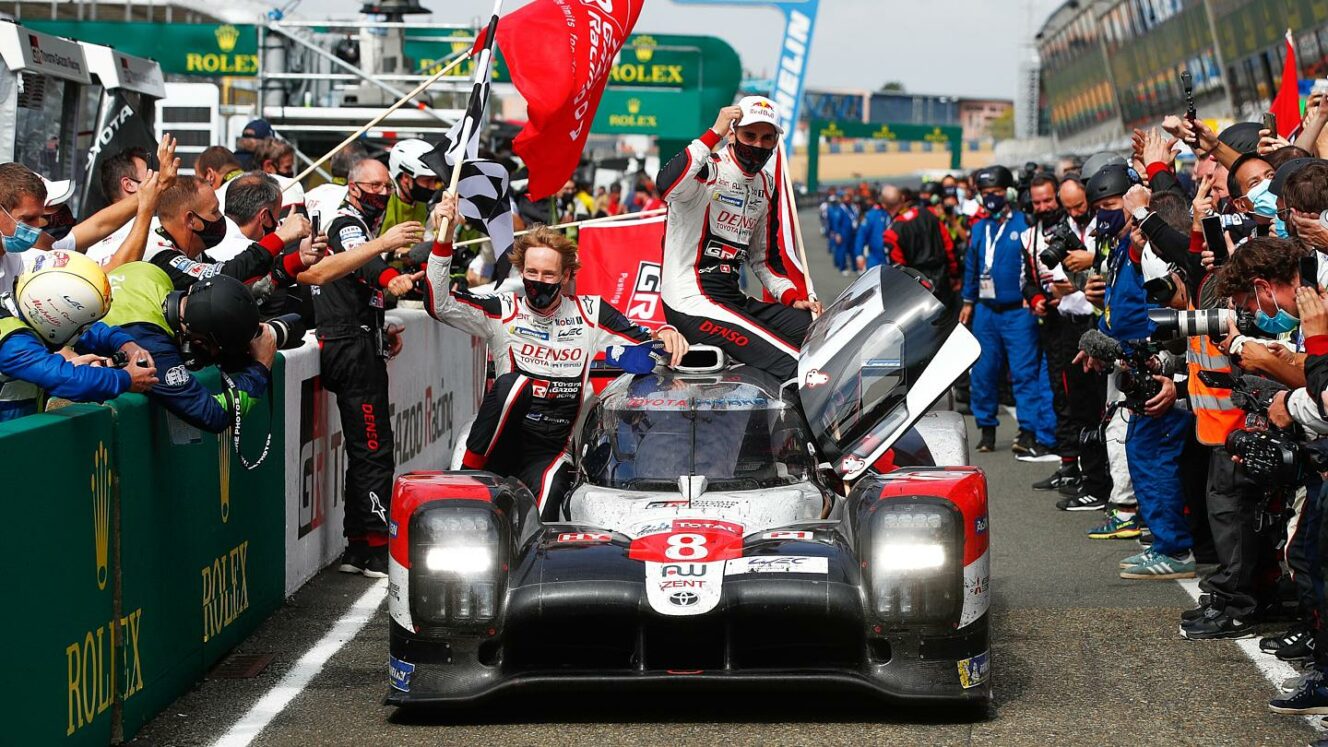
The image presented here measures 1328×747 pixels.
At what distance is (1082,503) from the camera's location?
11.6 metres

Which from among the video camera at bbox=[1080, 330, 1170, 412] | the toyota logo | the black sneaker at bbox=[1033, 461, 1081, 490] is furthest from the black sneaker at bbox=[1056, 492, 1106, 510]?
the toyota logo

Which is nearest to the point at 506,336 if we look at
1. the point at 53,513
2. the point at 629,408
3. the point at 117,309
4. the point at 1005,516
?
the point at 629,408

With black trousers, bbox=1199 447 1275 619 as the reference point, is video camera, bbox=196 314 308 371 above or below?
above

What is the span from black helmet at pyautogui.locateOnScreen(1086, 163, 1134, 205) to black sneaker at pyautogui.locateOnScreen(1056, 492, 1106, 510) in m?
2.00

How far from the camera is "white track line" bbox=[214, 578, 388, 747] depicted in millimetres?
6215

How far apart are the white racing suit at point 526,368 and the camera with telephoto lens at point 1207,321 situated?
236cm

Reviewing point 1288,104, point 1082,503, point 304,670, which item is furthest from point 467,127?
point 1288,104

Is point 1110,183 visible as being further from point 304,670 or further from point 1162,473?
point 304,670

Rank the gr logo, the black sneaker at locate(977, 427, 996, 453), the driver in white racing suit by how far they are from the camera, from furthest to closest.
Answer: the gr logo, the black sneaker at locate(977, 427, 996, 453), the driver in white racing suit

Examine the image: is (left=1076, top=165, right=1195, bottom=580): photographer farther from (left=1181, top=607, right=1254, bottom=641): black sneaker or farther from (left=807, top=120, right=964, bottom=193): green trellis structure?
(left=807, top=120, right=964, bottom=193): green trellis structure

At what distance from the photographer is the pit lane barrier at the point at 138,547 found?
5.20 metres

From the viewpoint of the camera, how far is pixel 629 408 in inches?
300

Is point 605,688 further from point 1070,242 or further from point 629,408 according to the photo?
point 1070,242

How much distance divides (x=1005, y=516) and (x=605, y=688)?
5.64m
